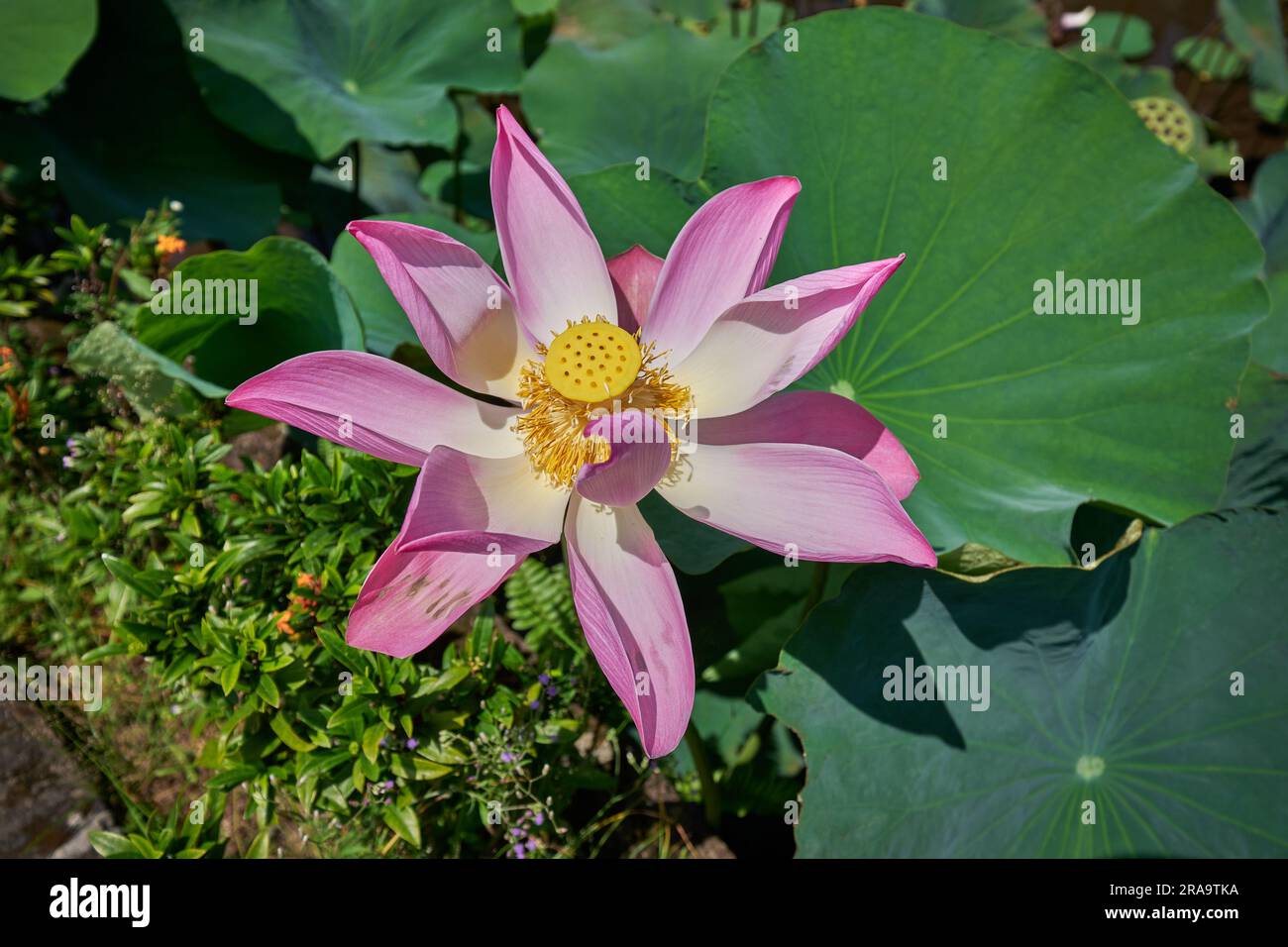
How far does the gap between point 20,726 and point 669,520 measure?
153 centimetres

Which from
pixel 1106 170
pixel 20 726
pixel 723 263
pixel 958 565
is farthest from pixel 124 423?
pixel 1106 170

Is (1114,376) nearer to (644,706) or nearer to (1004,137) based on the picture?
(1004,137)

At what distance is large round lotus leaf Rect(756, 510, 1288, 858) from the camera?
4.75 ft

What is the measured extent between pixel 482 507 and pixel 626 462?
0.75ft

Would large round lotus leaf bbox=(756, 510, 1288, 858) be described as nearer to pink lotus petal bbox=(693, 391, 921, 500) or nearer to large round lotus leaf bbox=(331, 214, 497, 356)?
pink lotus petal bbox=(693, 391, 921, 500)

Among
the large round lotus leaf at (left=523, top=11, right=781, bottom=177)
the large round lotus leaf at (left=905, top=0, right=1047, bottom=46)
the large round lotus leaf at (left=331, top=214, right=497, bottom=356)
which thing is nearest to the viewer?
the large round lotus leaf at (left=331, top=214, right=497, bottom=356)

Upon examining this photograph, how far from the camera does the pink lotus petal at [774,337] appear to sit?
3.83 feet

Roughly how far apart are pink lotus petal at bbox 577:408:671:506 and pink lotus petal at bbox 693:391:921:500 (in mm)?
216

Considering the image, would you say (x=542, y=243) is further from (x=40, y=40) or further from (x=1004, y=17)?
(x=1004, y=17)

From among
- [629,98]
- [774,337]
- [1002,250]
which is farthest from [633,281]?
[629,98]

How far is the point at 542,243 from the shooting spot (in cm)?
130

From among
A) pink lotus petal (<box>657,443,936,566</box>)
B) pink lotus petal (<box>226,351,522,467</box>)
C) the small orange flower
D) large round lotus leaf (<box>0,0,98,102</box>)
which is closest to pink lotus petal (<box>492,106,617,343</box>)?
pink lotus petal (<box>226,351,522,467</box>)

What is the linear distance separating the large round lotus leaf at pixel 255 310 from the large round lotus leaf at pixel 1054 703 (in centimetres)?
104

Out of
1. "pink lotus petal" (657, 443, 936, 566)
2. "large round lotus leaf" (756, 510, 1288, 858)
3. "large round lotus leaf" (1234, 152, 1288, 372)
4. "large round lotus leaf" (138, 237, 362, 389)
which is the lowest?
"large round lotus leaf" (756, 510, 1288, 858)
